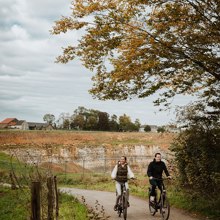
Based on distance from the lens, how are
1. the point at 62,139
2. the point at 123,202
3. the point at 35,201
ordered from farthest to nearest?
1. the point at 62,139
2. the point at 123,202
3. the point at 35,201

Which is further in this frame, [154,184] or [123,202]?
[154,184]

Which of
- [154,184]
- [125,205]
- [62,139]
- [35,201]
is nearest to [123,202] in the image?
[125,205]

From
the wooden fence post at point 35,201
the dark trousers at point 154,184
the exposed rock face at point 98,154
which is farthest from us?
the exposed rock face at point 98,154

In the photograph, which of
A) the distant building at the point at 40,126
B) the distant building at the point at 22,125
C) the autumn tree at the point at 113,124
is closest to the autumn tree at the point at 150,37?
the distant building at the point at 40,126

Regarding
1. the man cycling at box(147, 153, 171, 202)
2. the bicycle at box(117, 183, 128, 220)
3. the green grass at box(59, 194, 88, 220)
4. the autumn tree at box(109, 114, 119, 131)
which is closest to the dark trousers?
the man cycling at box(147, 153, 171, 202)

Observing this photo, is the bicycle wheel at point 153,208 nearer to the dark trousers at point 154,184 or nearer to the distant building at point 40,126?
the dark trousers at point 154,184

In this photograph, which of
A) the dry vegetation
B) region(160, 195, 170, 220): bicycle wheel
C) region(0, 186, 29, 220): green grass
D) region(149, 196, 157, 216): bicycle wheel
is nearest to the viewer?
region(160, 195, 170, 220): bicycle wheel

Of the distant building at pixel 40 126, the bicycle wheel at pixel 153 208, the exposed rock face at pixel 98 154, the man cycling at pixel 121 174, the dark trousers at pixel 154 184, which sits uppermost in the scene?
the distant building at pixel 40 126

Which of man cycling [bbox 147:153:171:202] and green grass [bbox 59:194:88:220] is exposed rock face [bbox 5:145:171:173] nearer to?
green grass [bbox 59:194:88:220]

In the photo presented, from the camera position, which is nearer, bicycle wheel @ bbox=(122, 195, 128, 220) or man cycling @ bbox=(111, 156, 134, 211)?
bicycle wheel @ bbox=(122, 195, 128, 220)

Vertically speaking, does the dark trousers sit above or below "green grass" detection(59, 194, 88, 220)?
above

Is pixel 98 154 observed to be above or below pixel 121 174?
below

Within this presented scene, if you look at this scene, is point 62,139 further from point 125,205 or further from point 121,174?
point 125,205

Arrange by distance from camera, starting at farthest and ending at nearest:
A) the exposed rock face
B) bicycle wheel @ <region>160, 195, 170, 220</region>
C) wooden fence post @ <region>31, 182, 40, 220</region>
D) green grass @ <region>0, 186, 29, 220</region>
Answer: the exposed rock face, green grass @ <region>0, 186, 29, 220</region>, bicycle wheel @ <region>160, 195, 170, 220</region>, wooden fence post @ <region>31, 182, 40, 220</region>
